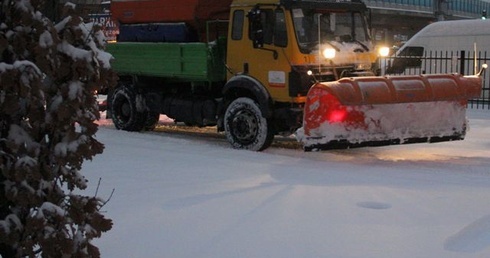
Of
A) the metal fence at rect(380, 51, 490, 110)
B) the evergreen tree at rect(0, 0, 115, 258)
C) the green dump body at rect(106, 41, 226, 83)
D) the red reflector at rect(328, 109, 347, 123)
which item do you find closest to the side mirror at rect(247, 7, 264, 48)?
the green dump body at rect(106, 41, 226, 83)

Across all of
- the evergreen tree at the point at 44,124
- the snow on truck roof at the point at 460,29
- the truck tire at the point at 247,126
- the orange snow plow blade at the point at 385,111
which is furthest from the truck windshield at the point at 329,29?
the snow on truck roof at the point at 460,29

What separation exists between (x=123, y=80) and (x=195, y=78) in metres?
2.62

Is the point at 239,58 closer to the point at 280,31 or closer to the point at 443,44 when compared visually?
the point at 280,31

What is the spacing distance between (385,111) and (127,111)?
584cm

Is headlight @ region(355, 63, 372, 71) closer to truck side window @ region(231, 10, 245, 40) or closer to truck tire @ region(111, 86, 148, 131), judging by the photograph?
truck side window @ region(231, 10, 245, 40)

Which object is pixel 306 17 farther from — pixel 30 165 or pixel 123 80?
pixel 30 165

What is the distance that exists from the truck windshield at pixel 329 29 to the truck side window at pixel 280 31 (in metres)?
0.18

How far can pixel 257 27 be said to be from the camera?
35.3 feet

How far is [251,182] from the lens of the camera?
26.2 ft

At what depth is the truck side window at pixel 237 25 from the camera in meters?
11.3

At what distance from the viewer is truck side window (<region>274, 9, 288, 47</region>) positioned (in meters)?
10.6

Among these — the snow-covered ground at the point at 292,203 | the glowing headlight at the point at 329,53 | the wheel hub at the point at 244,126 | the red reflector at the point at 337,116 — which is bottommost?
the snow-covered ground at the point at 292,203

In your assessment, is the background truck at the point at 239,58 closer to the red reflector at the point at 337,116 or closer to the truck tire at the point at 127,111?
the truck tire at the point at 127,111

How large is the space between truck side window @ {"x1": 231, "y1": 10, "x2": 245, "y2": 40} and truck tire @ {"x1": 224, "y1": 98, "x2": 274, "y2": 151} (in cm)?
104
